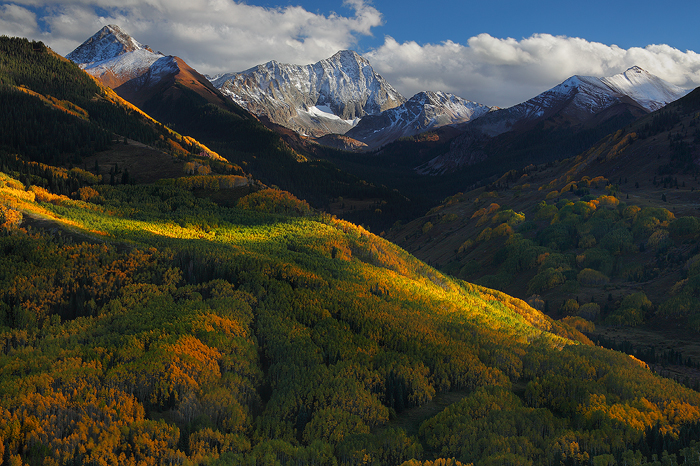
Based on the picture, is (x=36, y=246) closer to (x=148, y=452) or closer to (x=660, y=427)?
(x=148, y=452)

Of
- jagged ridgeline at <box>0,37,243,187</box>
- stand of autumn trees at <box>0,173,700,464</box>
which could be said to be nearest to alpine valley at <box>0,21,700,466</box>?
stand of autumn trees at <box>0,173,700,464</box>

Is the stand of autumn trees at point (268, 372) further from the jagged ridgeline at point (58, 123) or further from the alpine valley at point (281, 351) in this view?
the jagged ridgeline at point (58, 123)

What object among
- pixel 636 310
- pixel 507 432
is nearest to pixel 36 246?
pixel 507 432

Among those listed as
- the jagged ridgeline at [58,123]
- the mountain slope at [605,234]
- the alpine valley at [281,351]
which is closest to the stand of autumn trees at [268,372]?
the alpine valley at [281,351]

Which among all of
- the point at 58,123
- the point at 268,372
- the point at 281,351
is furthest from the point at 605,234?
the point at 58,123

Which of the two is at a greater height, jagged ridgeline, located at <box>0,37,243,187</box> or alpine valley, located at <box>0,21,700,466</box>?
jagged ridgeline, located at <box>0,37,243,187</box>

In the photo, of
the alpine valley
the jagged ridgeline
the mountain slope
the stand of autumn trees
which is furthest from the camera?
the jagged ridgeline

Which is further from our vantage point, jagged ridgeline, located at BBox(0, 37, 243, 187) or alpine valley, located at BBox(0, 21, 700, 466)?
jagged ridgeline, located at BBox(0, 37, 243, 187)

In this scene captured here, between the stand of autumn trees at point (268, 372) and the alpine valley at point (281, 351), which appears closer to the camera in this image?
the stand of autumn trees at point (268, 372)

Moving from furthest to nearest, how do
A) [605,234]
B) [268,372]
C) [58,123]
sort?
[58,123], [605,234], [268,372]

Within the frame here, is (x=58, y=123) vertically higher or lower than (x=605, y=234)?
higher

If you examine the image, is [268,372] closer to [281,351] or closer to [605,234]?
[281,351]

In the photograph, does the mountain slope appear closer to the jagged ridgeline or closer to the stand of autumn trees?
the stand of autumn trees

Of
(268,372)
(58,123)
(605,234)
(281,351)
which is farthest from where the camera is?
(58,123)
